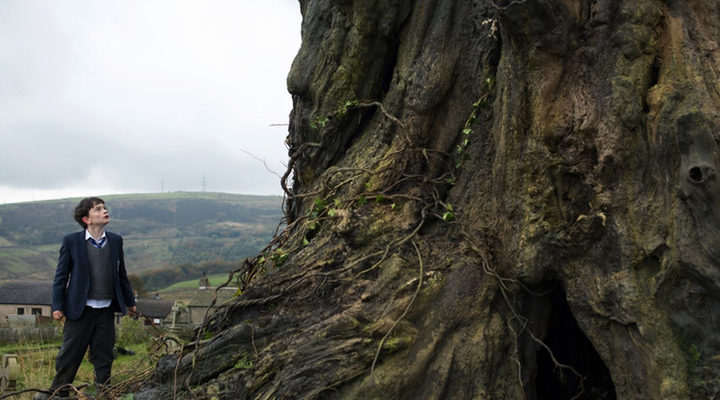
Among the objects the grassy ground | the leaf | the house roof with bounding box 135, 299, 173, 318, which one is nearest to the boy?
the grassy ground

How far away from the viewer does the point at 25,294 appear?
5531 cm

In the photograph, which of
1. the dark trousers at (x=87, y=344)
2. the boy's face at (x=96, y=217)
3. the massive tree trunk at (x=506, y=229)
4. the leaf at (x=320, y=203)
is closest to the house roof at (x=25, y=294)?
the dark trousers at (x=87, y=344)

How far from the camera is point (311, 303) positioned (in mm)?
5961

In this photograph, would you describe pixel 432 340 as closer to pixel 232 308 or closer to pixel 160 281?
pixel 232 308

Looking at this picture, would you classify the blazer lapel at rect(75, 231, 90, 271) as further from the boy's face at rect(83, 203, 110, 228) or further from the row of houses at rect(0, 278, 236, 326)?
the row of houses at rect(0, 278, 236, 326)

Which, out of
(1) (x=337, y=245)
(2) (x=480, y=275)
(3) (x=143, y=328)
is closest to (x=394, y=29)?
(1) (x=337, y=245)

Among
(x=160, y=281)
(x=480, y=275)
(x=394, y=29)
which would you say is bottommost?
(x=160, y=281)

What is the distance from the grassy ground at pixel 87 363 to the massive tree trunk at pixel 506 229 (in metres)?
1.47

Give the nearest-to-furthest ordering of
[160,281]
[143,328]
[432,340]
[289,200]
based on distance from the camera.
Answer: [432,340] → [289,200] → [143,328] → [160,281]

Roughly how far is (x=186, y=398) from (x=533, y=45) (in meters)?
4.98

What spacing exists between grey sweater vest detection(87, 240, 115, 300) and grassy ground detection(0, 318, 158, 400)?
0.97 meters

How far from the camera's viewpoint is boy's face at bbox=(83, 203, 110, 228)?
7.55 metres

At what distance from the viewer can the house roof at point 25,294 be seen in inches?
2146

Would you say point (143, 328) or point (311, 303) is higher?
point (311, 303)
